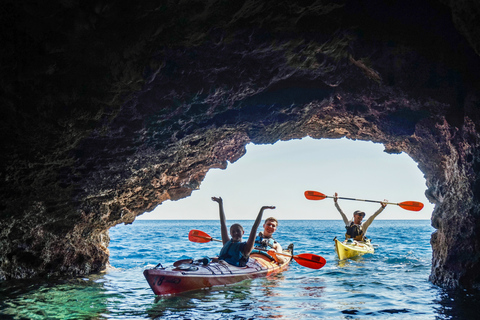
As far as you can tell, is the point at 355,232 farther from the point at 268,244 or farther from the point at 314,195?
the point at 268,244

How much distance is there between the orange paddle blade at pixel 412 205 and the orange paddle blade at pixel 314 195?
190 cm

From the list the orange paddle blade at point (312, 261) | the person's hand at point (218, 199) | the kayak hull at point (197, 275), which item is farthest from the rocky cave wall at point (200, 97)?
the orange paddle blade at point (312, 261)

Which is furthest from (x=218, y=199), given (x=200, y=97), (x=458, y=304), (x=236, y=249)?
(x=458, y=304)

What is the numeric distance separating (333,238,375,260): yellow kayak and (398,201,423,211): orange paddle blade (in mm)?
2864

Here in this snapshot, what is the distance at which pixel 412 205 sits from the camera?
8.16 m

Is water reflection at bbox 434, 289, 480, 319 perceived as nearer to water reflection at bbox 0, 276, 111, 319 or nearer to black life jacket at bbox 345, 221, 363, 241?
water reflection at bbox 0, 276, 111, 319

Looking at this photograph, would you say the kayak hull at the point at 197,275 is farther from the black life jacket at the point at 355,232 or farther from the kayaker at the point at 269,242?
the black life jacket at the point at 355,232

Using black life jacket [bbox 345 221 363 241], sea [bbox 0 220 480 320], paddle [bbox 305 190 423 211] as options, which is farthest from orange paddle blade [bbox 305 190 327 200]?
black life jacket [bbox 345 221 363 241]

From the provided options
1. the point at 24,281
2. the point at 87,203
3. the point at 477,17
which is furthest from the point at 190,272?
the point at 477,17

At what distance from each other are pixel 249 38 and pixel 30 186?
12.9ft

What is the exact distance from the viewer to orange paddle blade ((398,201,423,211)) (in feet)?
26.2

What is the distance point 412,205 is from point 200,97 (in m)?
5.93

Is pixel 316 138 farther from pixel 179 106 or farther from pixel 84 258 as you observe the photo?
pixel 84 258

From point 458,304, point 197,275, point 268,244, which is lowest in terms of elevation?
point 458,304
